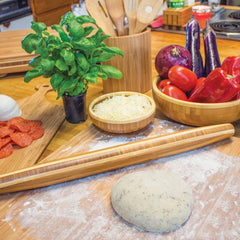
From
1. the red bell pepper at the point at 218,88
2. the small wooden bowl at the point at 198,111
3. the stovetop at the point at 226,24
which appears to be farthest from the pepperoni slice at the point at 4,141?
the stovetop at the point at 226,24

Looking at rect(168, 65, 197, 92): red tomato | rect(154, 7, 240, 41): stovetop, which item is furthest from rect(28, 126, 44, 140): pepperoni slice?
rect(154, 7, 240, 41): stovetop

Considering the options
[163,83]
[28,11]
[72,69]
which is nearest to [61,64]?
[72,69]

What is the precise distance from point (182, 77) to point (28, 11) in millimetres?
2635

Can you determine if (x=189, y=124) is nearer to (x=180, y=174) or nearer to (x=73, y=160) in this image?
(x=180, y=174)

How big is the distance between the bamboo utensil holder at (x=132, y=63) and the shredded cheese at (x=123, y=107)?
130 millimetres

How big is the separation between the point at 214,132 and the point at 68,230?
461 millimetres

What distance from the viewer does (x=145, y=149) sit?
2.41ft

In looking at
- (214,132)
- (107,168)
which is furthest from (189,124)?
(107,168)

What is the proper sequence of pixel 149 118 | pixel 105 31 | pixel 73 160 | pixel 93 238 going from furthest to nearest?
pixel 105 31 → pixel 149 118 → pixel 73 160 → pixel 93 238

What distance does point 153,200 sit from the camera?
596mm

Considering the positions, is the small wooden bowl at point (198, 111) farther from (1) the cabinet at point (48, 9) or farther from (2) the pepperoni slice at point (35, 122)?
(1) the cabinet at point (48, 9)

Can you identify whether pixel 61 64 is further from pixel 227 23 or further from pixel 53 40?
pixel 227 23

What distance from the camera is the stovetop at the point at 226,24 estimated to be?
159 cm

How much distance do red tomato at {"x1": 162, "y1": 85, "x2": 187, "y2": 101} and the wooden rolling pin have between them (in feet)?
0.42
